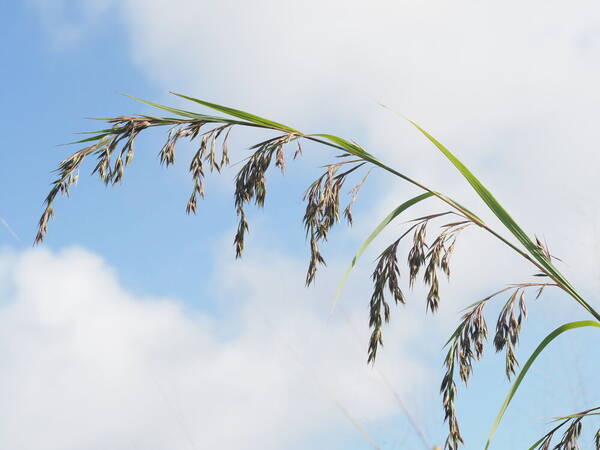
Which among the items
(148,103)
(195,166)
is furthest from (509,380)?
(148,103)

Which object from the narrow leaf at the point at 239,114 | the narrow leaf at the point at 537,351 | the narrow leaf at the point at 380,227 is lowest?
the narrow leaf at the point at 537,351

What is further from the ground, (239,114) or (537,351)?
(239,114)

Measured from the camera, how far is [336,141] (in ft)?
9.85

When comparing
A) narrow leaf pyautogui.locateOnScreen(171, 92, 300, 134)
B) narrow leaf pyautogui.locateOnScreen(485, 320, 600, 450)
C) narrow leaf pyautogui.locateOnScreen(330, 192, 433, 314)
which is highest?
narrow leaf pyautogui.locateOnScreen(171, 92, 300, 134)

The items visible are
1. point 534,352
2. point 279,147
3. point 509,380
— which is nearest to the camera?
point 534,352

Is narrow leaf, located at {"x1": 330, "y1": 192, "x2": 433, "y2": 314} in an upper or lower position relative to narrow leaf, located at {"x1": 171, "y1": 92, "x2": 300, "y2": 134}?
lower

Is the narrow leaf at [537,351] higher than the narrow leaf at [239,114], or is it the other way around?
the narrow leaf at [239,114]

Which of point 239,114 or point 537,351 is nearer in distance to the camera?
point 537,351

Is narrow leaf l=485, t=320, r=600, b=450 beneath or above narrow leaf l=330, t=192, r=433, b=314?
Result: beneath

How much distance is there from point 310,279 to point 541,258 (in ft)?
3.04

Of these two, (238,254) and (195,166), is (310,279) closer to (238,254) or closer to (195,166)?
(238,254)

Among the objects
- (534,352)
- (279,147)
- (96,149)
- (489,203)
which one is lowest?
(534,352)

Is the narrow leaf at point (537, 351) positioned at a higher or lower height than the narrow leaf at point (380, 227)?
lower

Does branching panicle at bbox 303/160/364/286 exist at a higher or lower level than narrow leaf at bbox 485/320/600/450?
higher
